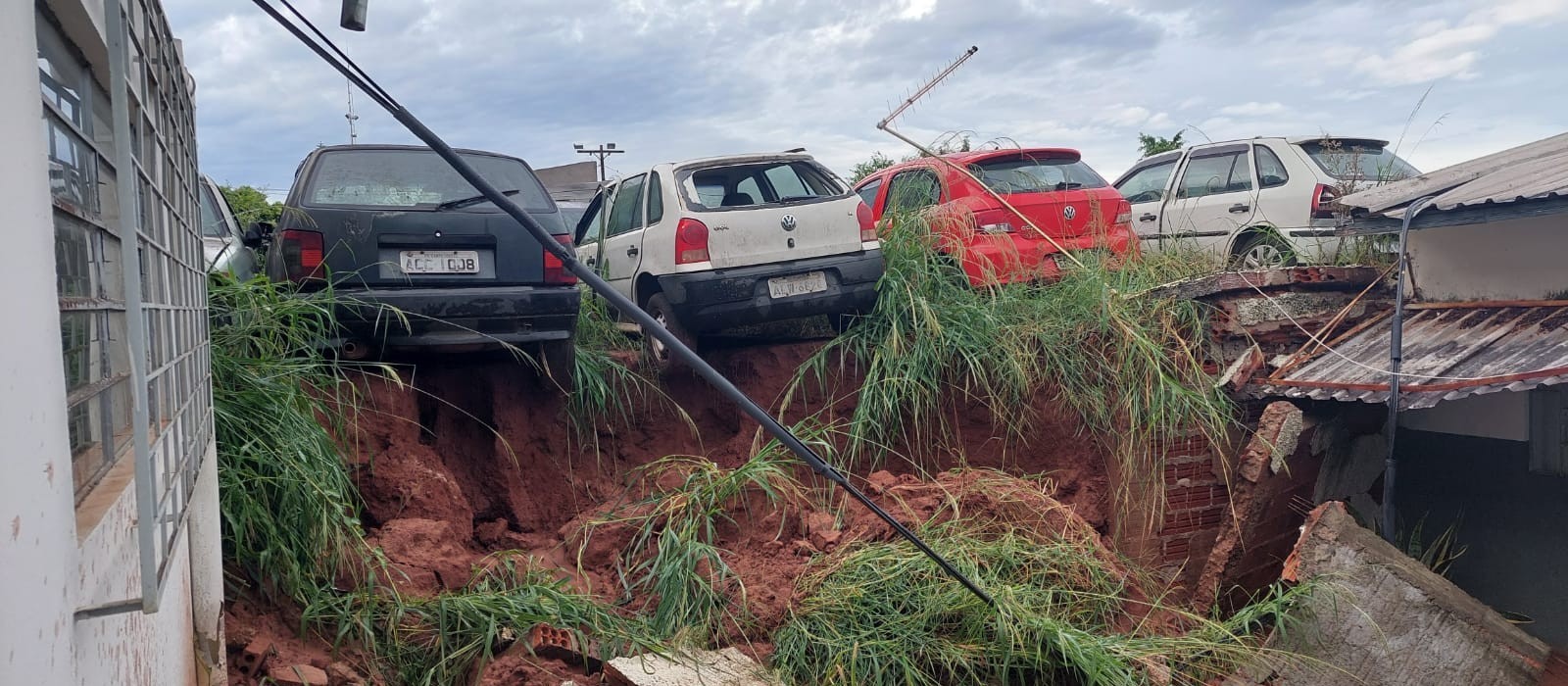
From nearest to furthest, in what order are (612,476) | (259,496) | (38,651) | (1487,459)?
1. (38,651)
2. (259,496)
3. (612,476)
4. (1487,459)

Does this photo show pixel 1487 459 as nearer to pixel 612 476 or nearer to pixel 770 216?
pixel 770 216

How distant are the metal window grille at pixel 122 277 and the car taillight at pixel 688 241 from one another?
362 cm

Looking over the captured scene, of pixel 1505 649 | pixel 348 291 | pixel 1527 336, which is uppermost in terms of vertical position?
pixel 348 291

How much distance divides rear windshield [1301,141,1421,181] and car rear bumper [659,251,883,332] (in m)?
4.51

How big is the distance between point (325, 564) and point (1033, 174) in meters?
5.69

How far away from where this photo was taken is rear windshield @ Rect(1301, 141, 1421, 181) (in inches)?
335

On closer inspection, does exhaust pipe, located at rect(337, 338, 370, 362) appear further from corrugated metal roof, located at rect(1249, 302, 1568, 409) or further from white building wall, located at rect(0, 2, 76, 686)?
corrugated metal roof, located at rect(1249, 302, 1568, 409)

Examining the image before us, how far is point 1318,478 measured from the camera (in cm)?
655

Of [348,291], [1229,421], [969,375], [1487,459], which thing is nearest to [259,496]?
[348,291]

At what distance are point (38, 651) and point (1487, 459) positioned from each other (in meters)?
7.89

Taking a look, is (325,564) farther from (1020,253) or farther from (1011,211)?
(1011,211)

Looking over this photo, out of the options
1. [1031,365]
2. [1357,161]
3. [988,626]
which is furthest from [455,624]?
[1357,161]

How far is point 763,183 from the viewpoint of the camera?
6934 mm

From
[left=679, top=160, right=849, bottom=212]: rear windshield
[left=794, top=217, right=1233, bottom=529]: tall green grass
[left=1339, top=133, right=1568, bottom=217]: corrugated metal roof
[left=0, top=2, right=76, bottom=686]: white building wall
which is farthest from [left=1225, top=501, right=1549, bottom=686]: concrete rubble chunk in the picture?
[left=0, top=2, right=76, bottom=686]: white building wall
